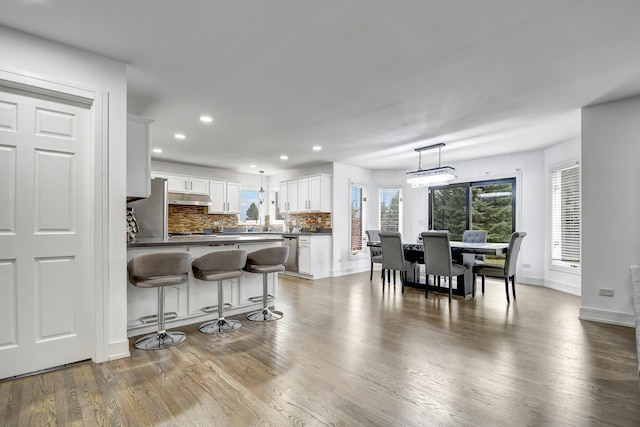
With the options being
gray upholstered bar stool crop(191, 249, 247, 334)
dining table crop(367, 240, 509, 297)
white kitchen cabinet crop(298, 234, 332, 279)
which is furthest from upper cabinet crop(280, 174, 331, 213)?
gray upholstered bar stool crop(191, 249, 247, 334)

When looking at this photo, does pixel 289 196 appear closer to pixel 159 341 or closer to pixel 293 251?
pixel 293 251

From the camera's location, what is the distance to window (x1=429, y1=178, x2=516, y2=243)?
6.46m

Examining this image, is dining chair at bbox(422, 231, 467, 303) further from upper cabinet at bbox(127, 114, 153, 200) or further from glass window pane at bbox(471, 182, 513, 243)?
upper cabinet at bbox(127, 114, 153, 200)

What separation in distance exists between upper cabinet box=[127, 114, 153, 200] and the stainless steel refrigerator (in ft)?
3.80

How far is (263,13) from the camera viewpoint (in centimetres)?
211

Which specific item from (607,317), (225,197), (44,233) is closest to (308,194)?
(225,197)

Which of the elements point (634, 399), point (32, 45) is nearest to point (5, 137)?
point (32, 45)

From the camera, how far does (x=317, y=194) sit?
7004 mm

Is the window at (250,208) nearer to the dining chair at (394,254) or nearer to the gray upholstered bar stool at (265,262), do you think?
the dining chair at (394,254)

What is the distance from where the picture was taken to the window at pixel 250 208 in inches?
336

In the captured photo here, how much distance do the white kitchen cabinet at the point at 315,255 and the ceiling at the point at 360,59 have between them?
2.61 m

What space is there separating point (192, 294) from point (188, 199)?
4.03 metres

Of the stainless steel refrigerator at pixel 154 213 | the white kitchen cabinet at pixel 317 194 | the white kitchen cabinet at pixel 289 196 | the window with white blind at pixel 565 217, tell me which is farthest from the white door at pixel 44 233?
the window with white blind at pixel 565 217

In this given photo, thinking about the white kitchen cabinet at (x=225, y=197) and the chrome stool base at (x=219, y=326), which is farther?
the white kitchen cabinet at (x=225, y=197)
